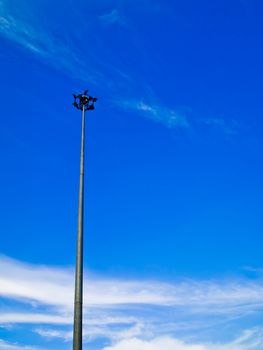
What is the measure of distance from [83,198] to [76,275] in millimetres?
3900

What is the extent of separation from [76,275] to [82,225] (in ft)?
7.84

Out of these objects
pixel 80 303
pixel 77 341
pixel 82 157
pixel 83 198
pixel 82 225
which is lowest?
pixel 77 341

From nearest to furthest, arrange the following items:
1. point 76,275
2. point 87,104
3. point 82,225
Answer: point 76,275 → point 82,225 → point 87,104

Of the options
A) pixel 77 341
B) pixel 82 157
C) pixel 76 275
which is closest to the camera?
pixel 77 341

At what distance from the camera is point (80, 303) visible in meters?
18.6

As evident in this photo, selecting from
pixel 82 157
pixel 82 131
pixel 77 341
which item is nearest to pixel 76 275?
pixel 77 341

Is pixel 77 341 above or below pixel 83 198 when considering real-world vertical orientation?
below

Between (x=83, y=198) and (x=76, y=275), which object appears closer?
(x=76, y=275)

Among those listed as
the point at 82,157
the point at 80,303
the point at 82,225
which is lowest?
the point at 80,303

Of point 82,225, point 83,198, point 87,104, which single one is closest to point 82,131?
Result: point 87,104

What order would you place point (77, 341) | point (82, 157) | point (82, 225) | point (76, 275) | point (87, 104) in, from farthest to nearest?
point (87, 104) → point (82, 157) → point (82, 225) → point (76, 275) → point (77, 341)

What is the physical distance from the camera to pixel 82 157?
23.2 metres

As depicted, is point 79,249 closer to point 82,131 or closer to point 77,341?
point 77,341

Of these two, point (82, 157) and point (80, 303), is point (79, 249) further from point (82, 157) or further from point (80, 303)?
point (82, 157)
